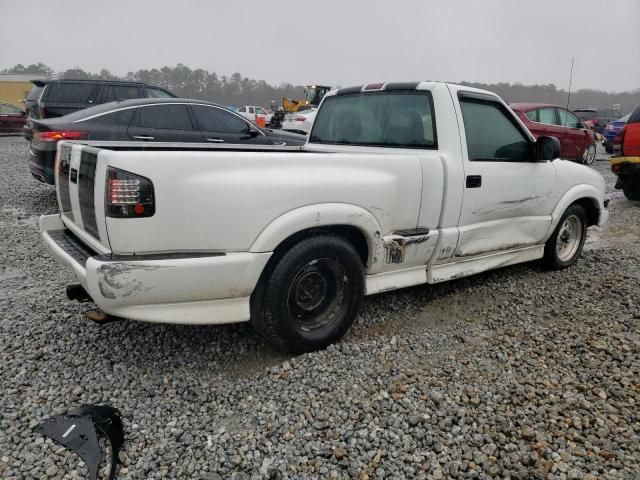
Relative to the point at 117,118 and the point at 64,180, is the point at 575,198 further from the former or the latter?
the point at 117,118

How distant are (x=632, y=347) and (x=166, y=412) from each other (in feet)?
9.62

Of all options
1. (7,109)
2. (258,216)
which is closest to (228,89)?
(7,109)

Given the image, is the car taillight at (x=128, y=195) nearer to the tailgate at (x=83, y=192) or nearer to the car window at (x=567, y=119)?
the tailgate at (x=83, y=192)

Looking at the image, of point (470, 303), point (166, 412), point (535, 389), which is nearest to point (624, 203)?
point (470, 303)

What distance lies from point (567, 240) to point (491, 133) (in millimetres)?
1831

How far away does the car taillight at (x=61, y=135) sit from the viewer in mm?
6147

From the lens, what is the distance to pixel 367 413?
240 centimetres

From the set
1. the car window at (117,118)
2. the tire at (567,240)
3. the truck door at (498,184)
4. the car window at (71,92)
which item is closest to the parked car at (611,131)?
the tire at (567,240)

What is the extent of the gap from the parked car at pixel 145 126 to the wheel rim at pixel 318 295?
455cm

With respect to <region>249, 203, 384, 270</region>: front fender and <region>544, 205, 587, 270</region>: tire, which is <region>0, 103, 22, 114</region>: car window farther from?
<region>544, 205, 587, 270</region>: tire

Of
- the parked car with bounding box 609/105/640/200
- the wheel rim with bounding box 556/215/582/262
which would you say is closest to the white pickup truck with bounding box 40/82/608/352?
the wheel rim with bounding box 556/215/582/262

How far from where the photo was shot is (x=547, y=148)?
12.9 feet

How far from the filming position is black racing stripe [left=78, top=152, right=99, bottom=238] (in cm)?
251

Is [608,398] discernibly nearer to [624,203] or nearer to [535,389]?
[535,389]
